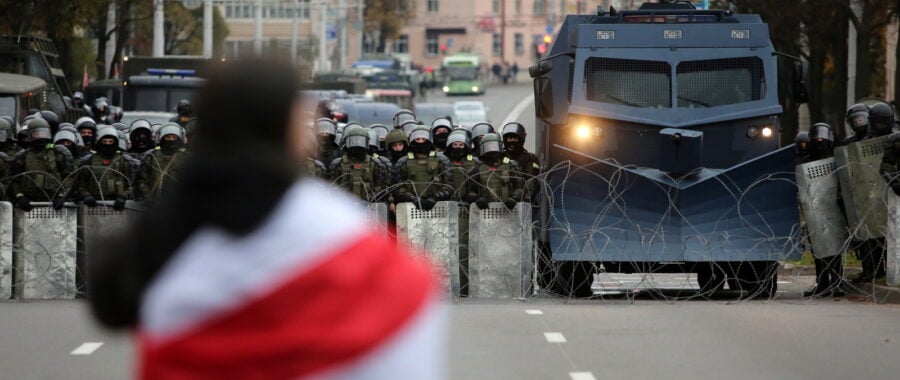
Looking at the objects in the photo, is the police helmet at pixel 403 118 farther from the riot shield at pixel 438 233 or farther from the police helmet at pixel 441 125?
the riot shield at pixel 438 233

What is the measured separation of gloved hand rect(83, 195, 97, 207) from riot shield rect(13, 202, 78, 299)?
126 millimetres

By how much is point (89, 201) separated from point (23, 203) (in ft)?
2.00

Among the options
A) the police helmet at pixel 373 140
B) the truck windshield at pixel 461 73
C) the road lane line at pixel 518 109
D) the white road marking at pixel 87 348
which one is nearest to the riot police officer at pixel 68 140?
the police helmet at pixel 373 140

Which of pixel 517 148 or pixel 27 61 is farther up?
pixel 27 61

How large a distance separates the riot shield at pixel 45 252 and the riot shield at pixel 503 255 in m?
3.82

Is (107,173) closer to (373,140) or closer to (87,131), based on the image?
(373,140)

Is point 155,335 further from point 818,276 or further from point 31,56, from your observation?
point 31,56

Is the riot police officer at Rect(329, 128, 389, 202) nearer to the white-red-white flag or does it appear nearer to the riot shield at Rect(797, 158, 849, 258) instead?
the riot shield at Rect(797, 158, 849, 258)

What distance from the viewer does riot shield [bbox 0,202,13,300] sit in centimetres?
1616

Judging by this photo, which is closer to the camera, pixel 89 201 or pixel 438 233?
pixel 89 201

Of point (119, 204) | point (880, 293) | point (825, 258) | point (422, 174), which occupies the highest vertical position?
point (422, 174)

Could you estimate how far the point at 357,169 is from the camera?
17.8 m

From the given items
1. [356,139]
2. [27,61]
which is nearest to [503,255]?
[356,139]

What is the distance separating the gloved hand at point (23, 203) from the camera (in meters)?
16.2
